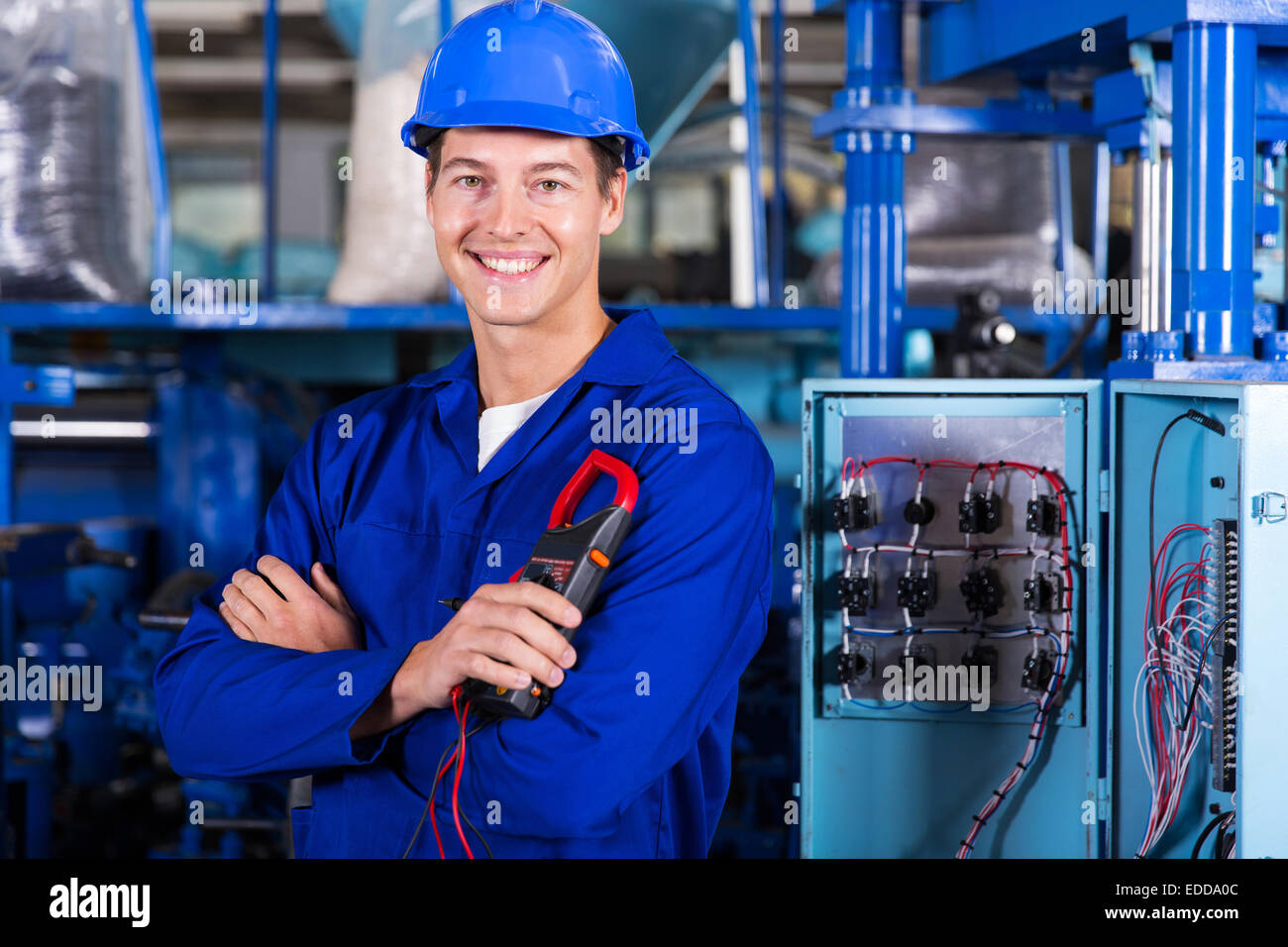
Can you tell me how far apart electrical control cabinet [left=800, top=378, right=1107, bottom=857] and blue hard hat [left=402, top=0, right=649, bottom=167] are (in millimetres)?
1252

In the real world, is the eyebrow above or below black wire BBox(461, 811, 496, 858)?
above

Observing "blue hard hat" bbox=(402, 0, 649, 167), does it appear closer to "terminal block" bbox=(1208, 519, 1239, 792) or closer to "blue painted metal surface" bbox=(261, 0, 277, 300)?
"terminal block" bbox=(1208, 519, 1239, 792)

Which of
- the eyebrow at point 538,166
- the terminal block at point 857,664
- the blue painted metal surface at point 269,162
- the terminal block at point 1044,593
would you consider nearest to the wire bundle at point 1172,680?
the terminal block at point 1044,593

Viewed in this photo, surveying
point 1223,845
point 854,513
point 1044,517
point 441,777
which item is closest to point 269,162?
point 854,513

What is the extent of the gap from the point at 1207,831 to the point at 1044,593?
1.96 ft

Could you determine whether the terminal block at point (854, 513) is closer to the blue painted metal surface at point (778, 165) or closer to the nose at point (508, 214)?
the nose at point (508, 214)

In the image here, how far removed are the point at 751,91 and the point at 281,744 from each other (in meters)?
3.18

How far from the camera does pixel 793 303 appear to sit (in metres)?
4.21

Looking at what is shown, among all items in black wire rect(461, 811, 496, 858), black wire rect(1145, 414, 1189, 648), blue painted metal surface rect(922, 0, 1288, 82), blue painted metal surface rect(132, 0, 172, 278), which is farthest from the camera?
blue painted metal surface rect(132, 0, 172, 278)

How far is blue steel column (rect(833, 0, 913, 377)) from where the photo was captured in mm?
3086

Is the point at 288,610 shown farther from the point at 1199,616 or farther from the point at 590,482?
the point at 1199,616

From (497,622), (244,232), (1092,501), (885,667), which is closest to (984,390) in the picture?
(1092,501)

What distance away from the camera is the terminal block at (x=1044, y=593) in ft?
8.89

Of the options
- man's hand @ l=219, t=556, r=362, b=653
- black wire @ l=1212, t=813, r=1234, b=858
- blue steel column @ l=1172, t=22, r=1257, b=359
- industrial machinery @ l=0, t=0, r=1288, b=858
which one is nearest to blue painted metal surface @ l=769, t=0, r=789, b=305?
industrial machinery @ l=0, t=0, r=1288, b=858
